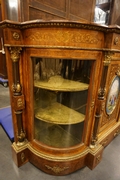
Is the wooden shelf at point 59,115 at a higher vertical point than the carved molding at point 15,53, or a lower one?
lower

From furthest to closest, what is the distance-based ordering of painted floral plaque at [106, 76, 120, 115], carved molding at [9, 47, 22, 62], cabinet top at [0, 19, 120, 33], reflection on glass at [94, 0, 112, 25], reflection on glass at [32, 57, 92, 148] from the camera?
reflection on glass at [94, 0, 112, 25] → painted floral plaque at [106, 76, 120, 115] → reflection on glass at [32, 57, 92, 148] → carved molding at [9, 47, 22, 62] → cabinet top at [0, 19, 120, 33]

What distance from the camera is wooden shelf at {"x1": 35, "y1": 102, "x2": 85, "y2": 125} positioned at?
1102 millimetres

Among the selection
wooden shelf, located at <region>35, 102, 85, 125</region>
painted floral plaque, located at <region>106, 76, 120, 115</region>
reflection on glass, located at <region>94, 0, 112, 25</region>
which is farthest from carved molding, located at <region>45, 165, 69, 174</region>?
reflection on glass, located at <region>94, 0, 112, 25</region>

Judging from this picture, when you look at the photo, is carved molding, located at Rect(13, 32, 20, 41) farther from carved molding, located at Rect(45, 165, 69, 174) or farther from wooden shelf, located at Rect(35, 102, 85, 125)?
carved molding, located at Rect(45, 165, 69, 174)

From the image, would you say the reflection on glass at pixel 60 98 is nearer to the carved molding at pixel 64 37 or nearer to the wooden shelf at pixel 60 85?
the wooden shelf at pixel 60 85

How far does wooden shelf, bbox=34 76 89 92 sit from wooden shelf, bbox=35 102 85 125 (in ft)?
0.90

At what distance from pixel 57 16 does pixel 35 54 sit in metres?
0.57

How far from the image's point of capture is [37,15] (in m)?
1.03

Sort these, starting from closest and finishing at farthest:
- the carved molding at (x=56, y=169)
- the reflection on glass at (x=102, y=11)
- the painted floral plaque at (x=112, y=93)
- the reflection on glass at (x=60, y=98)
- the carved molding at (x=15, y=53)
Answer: the carved molding at (x=15, y=53), the reflection on glass at (x=60, y=98), the carved molding at (x=56, y=169), the painted floral plaque at (x=112, y=93), the reflection on glass at (x=102, y=11)

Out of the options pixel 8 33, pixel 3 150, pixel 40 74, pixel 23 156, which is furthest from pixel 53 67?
pixel 3 150

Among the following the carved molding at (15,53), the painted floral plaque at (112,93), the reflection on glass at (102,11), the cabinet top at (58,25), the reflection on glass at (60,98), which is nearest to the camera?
the cabinet top at (58,25)

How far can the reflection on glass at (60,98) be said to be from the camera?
982mm

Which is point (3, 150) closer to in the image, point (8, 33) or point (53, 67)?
point (53, 67)

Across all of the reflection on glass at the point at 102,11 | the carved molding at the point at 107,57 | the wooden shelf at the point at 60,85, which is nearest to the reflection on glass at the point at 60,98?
the wooden shelf at the point at 60,85
